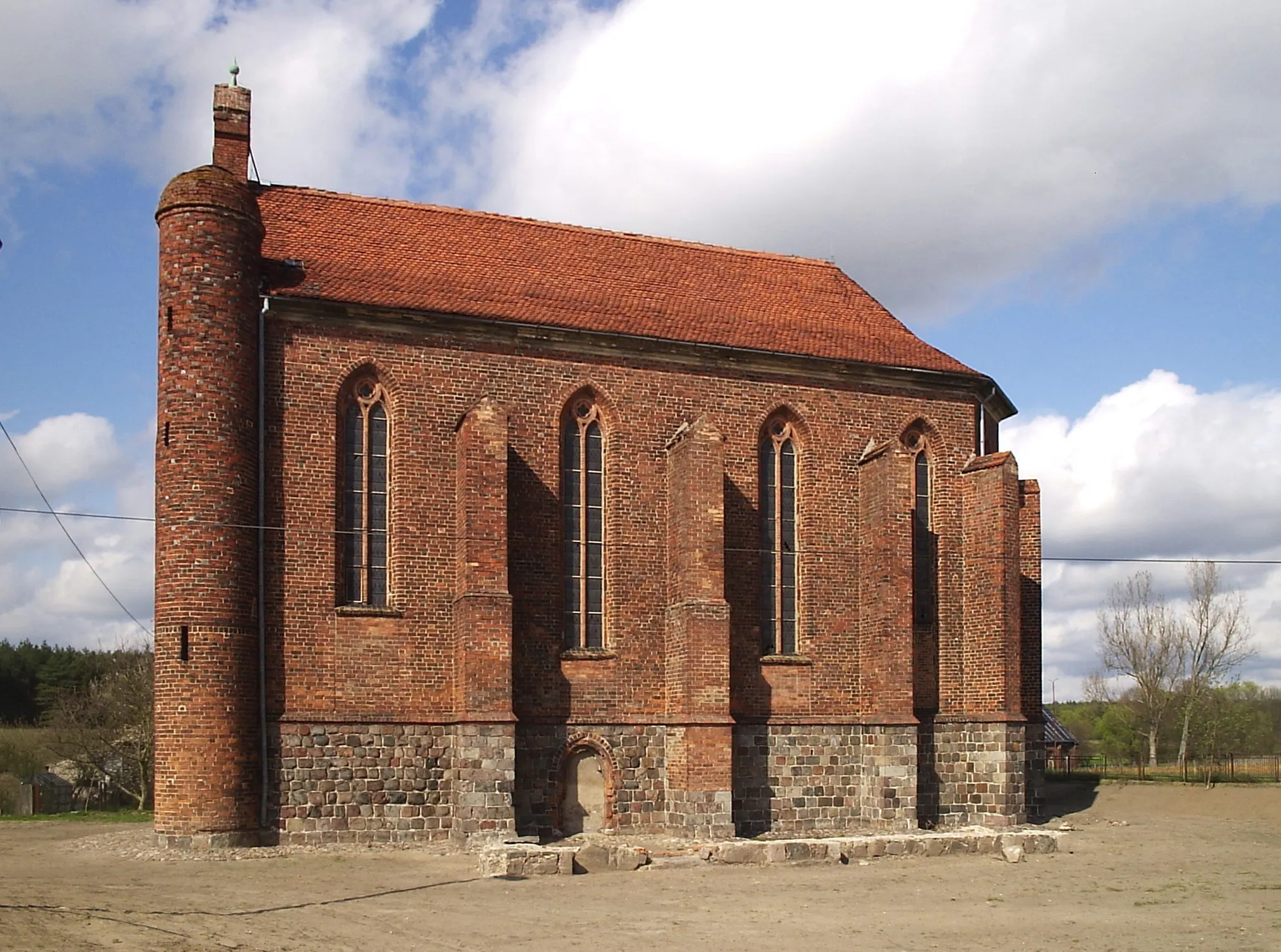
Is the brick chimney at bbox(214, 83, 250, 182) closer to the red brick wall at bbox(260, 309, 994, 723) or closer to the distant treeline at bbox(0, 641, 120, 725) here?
the red brick wall at bbox(260, 309, 994, 723)

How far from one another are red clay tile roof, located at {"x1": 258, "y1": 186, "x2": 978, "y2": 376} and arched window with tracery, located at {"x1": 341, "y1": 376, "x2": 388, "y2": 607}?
5.65 ft

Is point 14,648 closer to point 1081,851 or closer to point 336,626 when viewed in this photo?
point 336,626

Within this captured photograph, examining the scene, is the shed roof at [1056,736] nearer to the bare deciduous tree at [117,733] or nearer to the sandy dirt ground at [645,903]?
the sandy dirt ground at [645,903]

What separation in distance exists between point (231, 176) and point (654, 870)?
42.9 feet

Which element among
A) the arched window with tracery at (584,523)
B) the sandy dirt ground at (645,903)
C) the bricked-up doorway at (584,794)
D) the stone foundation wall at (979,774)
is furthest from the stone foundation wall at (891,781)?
the arched window with tracery at (584,523)

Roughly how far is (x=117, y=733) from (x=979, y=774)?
26297mm

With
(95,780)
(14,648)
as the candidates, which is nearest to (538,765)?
(95,780)

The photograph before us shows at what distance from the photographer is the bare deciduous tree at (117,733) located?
38406mm

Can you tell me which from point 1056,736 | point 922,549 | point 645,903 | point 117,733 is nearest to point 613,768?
point 645,903

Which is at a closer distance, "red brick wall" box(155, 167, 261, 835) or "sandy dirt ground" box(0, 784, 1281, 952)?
"sandy dirt ground" box(0, 784, 1281, 952)

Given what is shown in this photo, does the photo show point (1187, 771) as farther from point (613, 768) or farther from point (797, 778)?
point (613, 768)

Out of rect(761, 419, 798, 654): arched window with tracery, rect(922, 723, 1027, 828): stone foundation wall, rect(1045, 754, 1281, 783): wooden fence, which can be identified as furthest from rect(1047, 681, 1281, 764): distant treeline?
rect(761, 419, 798, 654): arched window with tracery

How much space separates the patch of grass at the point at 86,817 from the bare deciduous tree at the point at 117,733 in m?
7.65

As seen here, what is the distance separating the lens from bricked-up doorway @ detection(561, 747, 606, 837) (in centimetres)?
2298
